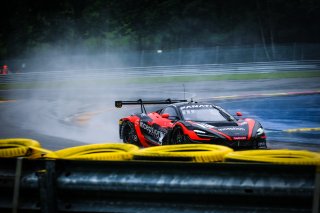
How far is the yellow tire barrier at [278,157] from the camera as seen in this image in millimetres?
4043

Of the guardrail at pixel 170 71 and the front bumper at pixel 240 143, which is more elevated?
the guardrail at pixel 170 71

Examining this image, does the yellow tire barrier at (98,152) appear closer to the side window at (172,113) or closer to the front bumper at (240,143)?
the front bumper at (240,143)

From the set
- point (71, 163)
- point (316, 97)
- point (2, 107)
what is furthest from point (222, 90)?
point (71, 163)

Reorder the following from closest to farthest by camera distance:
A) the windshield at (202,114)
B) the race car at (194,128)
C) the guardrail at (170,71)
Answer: the race car at (194,128) → the windshield at (202,114) → the guardrail at (170,71)

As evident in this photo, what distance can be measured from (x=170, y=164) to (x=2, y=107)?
19.5 m

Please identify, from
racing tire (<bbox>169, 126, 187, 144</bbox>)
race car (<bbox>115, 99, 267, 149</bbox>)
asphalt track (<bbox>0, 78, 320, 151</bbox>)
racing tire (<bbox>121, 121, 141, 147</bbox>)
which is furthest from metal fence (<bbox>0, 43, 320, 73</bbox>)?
racing tire (<bbox>169, 126, 187, 144</bbox>)

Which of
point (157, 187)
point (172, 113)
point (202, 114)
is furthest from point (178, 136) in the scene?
point (157, 187)

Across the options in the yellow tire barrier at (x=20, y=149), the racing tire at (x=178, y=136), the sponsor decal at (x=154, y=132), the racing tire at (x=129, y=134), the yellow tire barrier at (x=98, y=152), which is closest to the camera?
the yellow tire barrier at (x=98, y=152)

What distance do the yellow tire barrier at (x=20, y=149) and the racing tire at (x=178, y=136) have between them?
4.64 meters

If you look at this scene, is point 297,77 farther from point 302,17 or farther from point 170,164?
point 170,164

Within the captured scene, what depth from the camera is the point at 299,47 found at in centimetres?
3891

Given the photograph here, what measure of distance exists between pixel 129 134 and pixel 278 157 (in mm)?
8216

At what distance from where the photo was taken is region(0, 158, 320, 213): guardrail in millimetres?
3545

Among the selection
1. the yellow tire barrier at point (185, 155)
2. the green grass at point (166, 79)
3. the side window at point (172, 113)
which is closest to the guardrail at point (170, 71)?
the green grass at point (166, 79)
